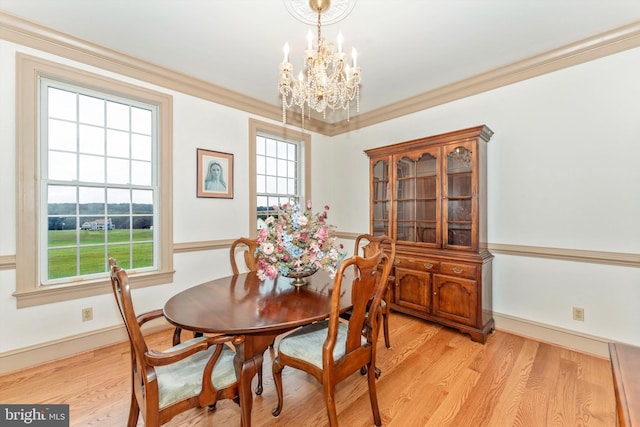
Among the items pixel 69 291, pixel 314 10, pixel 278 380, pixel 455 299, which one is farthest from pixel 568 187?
pixel 69 291

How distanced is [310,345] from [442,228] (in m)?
2.01

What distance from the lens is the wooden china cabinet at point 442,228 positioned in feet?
8.90

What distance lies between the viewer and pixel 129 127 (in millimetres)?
2809

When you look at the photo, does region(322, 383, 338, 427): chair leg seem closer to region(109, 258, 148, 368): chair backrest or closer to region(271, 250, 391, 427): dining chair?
region(271, 250, 391, 427): dining chair

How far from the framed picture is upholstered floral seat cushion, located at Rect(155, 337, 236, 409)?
2088 millimetres

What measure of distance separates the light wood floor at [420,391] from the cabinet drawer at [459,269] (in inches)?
26.2

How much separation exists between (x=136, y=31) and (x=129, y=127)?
928 mm

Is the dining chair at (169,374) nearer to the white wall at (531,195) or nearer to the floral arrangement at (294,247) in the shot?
the floral arrangement at (294,247)

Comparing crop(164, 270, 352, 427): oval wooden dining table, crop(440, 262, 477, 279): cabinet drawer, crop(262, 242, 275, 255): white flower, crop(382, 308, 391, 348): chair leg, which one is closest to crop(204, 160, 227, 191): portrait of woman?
crop(164, 270, 352, 427): oval wooden dining table

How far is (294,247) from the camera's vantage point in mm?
1855

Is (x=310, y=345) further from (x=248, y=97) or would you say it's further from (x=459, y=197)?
(x=248, y=97)

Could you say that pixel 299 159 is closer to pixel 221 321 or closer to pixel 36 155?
pixel 36 155

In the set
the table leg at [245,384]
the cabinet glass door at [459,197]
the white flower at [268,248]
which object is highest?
the cabinet glass door at [459,197]

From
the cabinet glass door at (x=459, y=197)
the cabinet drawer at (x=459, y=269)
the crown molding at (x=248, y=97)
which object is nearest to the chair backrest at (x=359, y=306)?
the cabinet drawer at (x=459, y=269)
